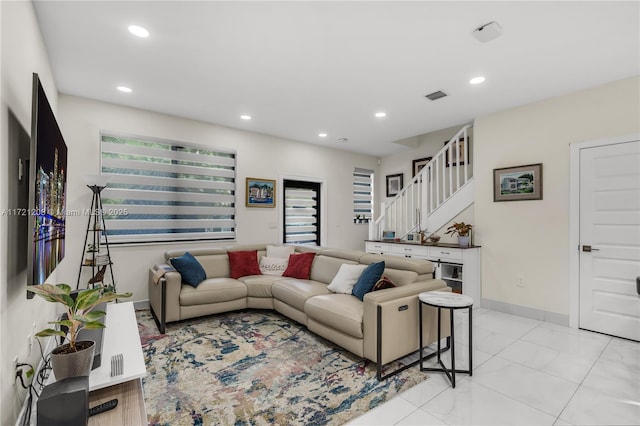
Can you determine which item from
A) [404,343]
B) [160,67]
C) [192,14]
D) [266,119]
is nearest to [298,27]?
[192,14]

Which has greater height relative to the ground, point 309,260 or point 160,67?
point 160,67

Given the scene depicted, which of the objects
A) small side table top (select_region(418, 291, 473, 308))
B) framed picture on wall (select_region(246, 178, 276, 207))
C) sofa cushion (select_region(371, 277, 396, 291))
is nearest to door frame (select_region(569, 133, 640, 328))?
small side table top (select_region(418, 291, 473, 308))

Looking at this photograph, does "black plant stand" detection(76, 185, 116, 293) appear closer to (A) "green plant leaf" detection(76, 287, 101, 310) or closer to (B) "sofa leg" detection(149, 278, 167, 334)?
(B) "sofa leg" detection(149, 278, 167, 334)

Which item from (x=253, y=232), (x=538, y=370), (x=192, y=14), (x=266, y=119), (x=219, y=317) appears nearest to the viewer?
(x=192, y=14)

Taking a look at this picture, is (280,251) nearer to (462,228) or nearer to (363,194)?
(462,228)

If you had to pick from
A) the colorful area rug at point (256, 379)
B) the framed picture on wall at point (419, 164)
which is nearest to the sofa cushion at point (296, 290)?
the colorful area rug at point (256, 379)

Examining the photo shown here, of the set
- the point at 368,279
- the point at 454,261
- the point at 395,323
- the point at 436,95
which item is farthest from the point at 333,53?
the point at 454,261

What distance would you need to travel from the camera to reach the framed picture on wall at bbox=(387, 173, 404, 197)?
6527 mm

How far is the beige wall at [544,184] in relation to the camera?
129 inches

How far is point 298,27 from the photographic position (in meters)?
2.34

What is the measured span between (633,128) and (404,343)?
Result: 3.22m

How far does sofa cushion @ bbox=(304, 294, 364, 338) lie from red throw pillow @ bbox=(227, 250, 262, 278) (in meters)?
1.40

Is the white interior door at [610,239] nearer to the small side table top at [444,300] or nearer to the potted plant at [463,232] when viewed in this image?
the potted plant at [463,232]

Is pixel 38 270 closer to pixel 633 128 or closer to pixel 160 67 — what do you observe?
pixel 160 67
